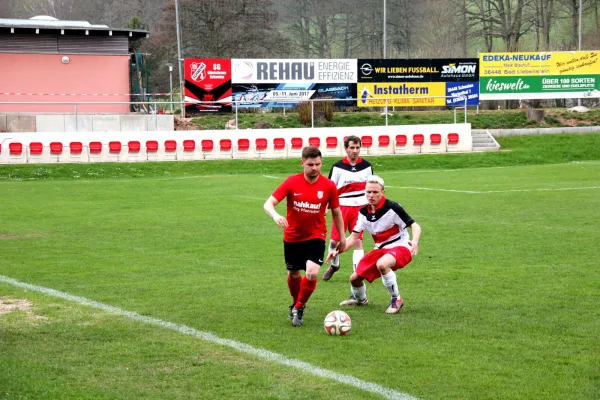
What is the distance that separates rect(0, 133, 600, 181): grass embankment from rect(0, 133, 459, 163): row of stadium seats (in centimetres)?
106

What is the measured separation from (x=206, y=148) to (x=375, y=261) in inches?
1125

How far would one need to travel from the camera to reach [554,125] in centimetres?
4734

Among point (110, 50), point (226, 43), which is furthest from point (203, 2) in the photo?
point (110, 50)

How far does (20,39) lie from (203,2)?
840 inches

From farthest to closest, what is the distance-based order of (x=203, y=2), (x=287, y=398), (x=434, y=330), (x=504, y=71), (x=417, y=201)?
1. (x=203, y=2)
2. (x=504, y=71)
3. (x=417, y=201)
4. (x=434, y=330)
5. (x=287, y=398)

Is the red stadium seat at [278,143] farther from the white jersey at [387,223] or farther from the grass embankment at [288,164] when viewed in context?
the white jersey at [387,223]

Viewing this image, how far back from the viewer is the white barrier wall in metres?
35.9

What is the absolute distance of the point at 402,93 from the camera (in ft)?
149

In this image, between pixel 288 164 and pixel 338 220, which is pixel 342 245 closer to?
pixel 338 220

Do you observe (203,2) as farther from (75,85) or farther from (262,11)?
(75,85)

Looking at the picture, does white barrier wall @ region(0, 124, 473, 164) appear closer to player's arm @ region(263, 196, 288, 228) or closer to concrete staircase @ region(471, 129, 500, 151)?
concrete staircase @ region(471, 129, 500, 151)

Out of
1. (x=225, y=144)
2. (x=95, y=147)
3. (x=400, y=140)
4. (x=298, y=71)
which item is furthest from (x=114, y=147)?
(x=400, y=140)

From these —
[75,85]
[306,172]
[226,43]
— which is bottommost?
[306,172]

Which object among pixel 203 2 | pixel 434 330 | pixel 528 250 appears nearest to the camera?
pixel 434 330
